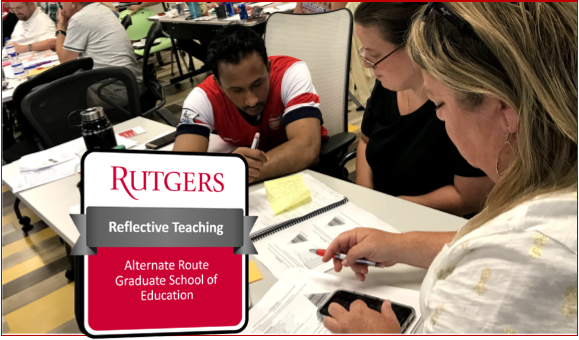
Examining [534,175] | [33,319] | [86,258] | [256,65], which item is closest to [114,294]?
[86,258]

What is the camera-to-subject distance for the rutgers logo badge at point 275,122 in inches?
74.8

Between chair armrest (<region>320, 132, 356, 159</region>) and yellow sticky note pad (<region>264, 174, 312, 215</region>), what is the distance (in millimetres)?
341

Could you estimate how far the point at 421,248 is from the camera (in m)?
1.01

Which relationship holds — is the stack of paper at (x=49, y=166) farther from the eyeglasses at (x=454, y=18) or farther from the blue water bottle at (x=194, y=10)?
the blue water bottle at (x=194, y=10)

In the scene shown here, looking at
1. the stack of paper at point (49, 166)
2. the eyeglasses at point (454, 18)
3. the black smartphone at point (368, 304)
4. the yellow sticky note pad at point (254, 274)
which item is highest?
the eyeglasses at point (454, 18)

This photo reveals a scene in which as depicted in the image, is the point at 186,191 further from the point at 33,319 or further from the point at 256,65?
the point at 33,319

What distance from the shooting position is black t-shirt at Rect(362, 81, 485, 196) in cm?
141

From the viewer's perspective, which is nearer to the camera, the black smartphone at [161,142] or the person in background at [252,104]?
the person in background at [252,104]

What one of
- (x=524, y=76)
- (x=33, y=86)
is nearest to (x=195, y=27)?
(x=33, y=86)

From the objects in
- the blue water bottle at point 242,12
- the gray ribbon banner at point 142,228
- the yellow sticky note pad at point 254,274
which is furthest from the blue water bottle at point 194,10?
the gray ribbon banner at point 142,228

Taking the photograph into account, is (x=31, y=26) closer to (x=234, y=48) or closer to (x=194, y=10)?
(x=194, y=10)

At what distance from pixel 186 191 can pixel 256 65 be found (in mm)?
1308

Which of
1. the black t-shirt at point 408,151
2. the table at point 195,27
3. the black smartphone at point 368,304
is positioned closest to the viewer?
the black smartphone at point 368,304

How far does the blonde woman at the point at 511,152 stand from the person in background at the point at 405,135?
22.9 inches
